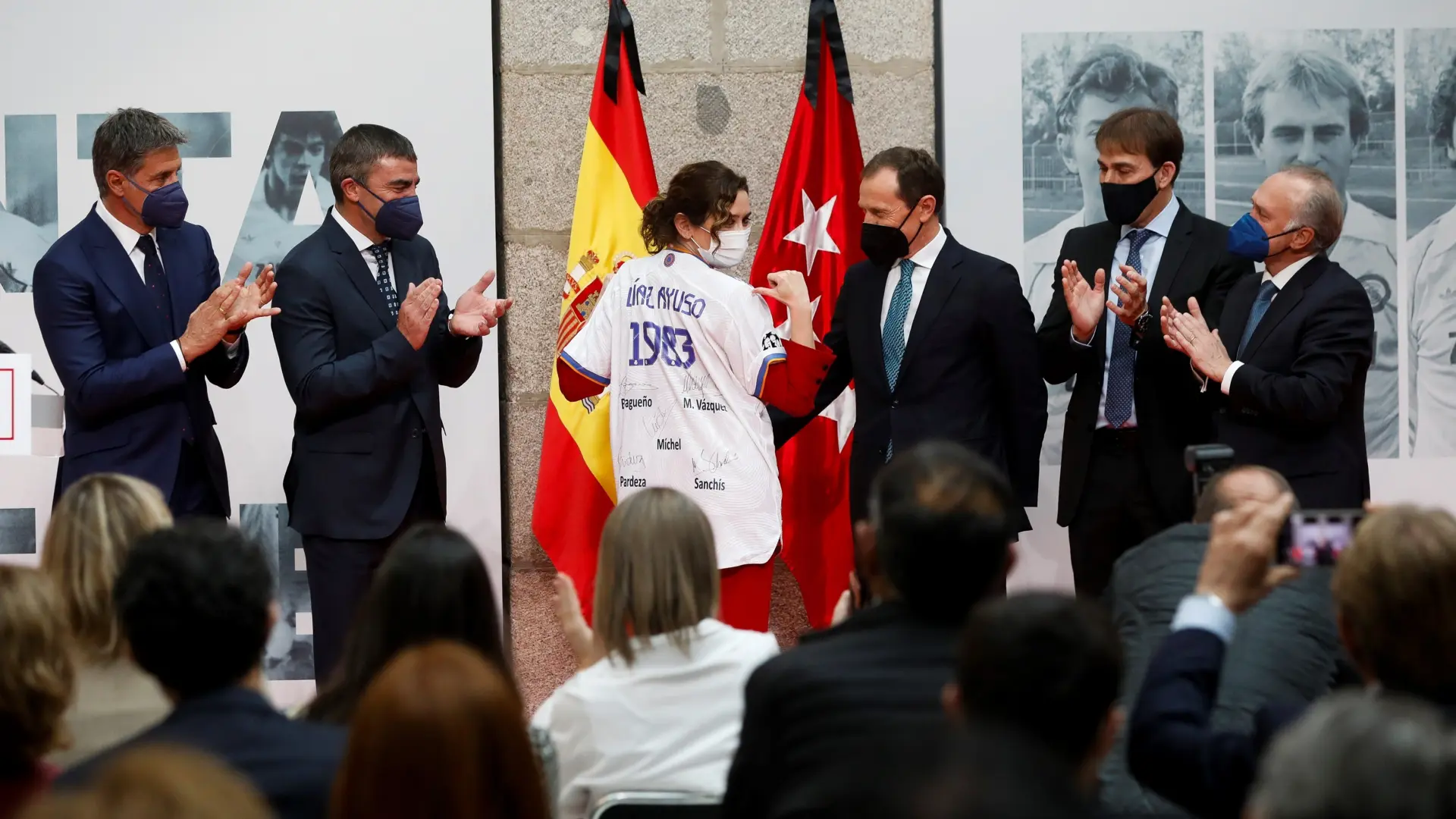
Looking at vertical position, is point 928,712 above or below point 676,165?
below

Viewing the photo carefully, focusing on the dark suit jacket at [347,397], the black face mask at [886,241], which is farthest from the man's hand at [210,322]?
the black face mask at [886,241]

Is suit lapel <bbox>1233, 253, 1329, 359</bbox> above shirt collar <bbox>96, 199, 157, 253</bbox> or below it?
below

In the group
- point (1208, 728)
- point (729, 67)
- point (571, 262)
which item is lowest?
point (1208, 728)

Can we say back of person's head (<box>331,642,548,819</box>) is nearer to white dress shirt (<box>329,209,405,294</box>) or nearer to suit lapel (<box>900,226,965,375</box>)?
white dress shirt (<box>329,209,405,294</box>)

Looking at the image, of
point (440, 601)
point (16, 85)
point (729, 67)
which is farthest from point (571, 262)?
point (440, 601)

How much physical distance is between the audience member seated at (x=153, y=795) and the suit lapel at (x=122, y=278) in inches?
Answer: 132

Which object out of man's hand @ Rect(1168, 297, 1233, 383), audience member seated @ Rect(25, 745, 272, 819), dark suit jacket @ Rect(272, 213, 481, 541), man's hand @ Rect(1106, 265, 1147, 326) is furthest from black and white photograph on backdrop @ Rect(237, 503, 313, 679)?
audience member seated @ Rect(25, 745, 272, 819)

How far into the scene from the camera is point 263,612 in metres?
2.04

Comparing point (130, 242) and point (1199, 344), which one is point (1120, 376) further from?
point (130, 242)

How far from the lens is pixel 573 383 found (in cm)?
451

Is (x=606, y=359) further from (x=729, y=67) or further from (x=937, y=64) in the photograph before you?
(x=937, y=64)

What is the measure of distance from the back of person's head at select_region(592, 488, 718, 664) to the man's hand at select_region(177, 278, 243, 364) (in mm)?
1926

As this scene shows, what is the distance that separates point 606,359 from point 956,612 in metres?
2.59

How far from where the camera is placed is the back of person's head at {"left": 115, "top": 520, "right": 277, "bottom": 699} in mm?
1967
